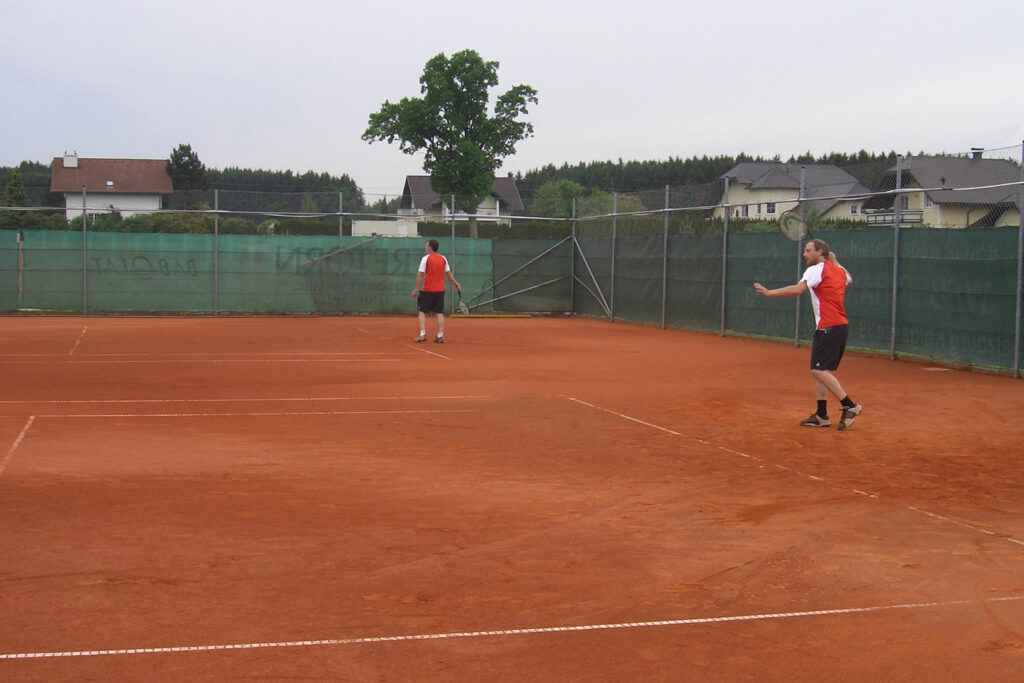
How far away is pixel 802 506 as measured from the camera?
21.7 feet

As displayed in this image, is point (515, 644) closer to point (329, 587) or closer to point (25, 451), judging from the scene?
point (329, 587)

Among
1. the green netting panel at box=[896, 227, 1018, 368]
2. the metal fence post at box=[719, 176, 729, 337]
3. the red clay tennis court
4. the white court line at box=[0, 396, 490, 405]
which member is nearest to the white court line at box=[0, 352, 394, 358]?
the red clay tennis court

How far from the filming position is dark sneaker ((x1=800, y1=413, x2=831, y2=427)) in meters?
9.86

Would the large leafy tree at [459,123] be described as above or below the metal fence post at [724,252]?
above

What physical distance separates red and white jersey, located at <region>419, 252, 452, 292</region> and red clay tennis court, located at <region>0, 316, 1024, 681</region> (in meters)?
6.45

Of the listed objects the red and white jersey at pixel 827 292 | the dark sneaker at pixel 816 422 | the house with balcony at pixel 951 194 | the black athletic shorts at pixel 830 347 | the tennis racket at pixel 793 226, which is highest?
the house with balcony at pixel 951 194

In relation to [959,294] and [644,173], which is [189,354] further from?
[644,173]

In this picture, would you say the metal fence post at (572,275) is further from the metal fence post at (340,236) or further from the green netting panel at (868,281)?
the green netting panel at (868,281)

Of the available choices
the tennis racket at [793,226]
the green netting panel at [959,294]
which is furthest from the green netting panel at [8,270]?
the green netting panel at [959,294]

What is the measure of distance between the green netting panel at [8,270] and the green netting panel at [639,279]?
14221mm

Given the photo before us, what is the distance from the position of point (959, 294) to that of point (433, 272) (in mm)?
8541

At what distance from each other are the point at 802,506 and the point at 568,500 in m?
1.43

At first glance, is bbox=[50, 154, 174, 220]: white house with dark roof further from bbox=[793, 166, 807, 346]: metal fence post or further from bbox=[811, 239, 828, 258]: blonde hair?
bbox=[811, 239, 828, 258]: blonde hair

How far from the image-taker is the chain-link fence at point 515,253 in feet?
55.8
